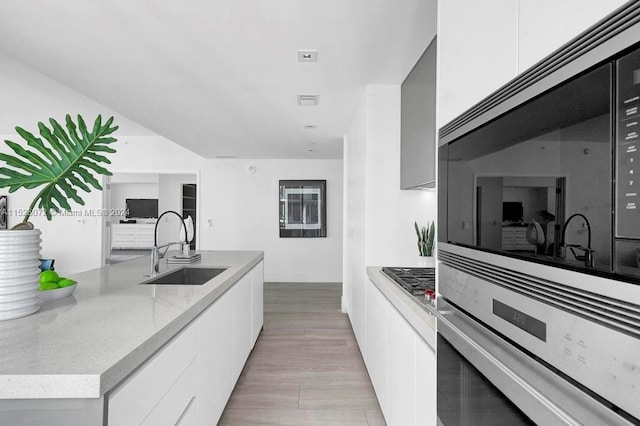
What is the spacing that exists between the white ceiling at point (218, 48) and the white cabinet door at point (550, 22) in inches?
52.2

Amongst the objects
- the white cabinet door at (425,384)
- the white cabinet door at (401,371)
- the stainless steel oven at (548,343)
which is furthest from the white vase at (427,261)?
the stainless steel oven at (548,343)

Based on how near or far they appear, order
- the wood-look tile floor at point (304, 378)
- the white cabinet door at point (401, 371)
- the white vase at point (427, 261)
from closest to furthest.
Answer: the white cabinet door at point (401, 371) → the wood-look tile floor at point (304, 378) → the white vase at point (427, 261)

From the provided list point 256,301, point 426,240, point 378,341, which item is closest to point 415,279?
point 378,341

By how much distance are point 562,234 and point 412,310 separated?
966 mm

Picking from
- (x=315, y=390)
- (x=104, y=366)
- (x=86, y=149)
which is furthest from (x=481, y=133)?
(x=315, y=390)

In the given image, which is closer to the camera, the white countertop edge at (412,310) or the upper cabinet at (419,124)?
the white countertop edge at (412,310)

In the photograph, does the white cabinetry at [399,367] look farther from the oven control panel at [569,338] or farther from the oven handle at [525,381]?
the oven control panel at [569,338]

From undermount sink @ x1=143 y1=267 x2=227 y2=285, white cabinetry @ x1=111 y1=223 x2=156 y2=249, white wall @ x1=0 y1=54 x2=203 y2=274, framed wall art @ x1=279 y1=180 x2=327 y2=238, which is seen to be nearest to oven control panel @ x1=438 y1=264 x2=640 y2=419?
undermount sink @ x1=143 y1=267 x2=227 y2=285

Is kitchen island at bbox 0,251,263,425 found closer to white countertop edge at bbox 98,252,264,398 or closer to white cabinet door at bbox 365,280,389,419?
white countertop edge at bbox 98,252,264,398

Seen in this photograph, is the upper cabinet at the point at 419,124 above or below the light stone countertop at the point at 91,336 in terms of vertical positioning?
above

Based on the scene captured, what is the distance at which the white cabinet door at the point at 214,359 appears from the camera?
1.65m

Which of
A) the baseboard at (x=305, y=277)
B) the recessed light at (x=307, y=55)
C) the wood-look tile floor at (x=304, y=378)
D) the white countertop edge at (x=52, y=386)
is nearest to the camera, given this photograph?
the white countertop edge at (x=52, y=386)

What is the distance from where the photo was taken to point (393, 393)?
1.78 m

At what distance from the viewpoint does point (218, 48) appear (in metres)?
2.33
